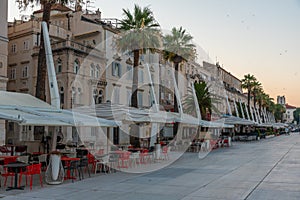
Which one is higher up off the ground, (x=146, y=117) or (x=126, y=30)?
(x=126, y=30)

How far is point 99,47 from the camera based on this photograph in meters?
40.5

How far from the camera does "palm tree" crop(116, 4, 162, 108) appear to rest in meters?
29.1

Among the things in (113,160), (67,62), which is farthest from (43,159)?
(67,62)

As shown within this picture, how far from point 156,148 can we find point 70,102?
1587cm

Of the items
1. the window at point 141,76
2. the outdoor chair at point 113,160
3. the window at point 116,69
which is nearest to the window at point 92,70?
the window at point 116,69

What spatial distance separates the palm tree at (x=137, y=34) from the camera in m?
29.1

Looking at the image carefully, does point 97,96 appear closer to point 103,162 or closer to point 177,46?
point 177,46

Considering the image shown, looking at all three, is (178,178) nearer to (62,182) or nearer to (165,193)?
(165,193)

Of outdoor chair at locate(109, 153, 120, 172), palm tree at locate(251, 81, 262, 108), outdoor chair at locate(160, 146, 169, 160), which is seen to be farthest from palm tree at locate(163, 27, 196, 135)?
palm tree at locate(251, 81, 262, 108)

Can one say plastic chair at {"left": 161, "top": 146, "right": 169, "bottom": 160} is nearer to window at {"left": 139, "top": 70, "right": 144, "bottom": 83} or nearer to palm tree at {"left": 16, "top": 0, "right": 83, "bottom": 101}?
palm tree at {"left": 16, "top": 0, "right": 83, "bottom": 101}

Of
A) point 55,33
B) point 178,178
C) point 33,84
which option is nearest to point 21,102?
point 178,178

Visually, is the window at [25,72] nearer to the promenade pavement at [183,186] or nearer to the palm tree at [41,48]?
the palm tree at [41,48]

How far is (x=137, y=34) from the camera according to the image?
95.2 ft

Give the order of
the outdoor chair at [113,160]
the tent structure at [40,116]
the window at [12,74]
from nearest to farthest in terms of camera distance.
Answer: the tent structure at [40,116], the outdoor chair at [113,160], the window at [12,74]
